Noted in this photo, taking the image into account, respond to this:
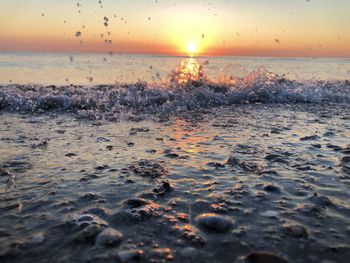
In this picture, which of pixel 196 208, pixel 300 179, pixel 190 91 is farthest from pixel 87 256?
pixel 190 91

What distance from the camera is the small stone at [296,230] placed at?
2.92 metres

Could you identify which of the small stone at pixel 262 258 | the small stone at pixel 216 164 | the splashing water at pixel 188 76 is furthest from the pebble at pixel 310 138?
the splashing water at pixel 188 76

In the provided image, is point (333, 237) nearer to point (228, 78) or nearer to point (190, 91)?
point (190, 91)

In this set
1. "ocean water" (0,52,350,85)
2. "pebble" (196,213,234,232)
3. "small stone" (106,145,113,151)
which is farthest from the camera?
"ocean water" (0,52,350,85)

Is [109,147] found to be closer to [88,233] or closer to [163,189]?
[163,189]

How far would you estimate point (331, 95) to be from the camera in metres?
15.2

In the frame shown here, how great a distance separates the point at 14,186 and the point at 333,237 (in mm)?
3521

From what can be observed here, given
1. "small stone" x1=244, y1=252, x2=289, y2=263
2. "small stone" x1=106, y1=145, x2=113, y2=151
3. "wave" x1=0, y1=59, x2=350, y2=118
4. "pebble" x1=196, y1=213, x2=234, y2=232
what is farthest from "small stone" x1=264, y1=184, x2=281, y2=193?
"wave" x1=0, y1=59, x2=350, y2=118

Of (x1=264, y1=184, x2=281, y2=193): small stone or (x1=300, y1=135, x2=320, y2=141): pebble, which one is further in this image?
(x1=300, y1=135, x2=320, y2=141): pebble

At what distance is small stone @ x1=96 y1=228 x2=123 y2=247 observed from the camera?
9.01 ft

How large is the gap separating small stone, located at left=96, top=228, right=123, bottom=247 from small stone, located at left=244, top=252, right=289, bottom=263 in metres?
1.06

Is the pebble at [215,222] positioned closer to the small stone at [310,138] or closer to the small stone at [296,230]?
the small stone at [296,230]

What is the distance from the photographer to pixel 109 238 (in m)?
2.81

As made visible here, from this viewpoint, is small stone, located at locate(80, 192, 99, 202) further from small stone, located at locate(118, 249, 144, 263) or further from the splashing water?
the splashing water
